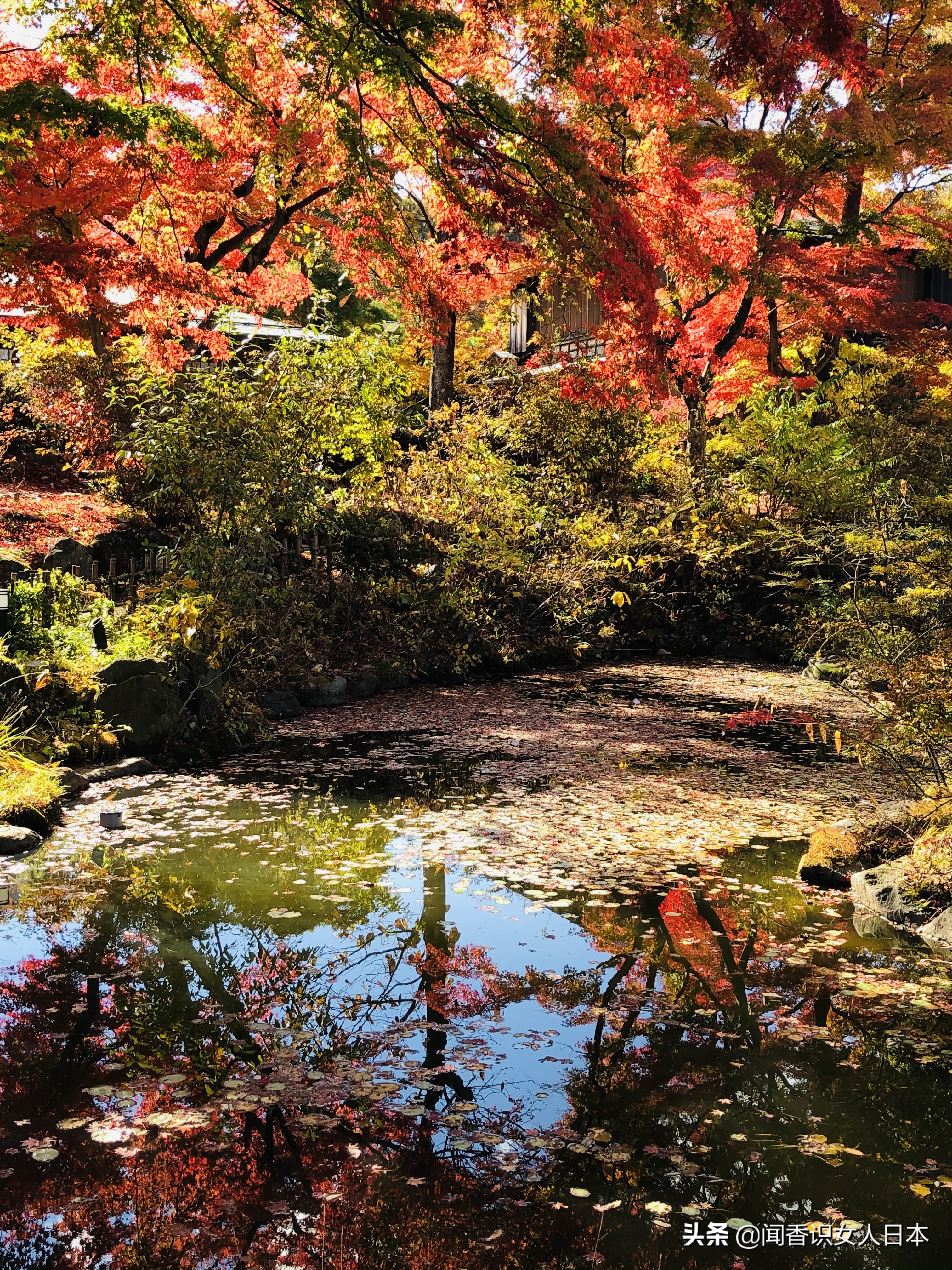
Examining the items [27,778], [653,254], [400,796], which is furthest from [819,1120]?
[653,254]

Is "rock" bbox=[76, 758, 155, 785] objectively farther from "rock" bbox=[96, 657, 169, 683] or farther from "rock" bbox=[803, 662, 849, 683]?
"rock" bbox=[803, 662, 849, 683]

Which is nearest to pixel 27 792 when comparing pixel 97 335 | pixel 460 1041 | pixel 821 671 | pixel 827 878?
pixel 460 1041

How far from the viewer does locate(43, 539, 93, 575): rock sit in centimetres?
1011

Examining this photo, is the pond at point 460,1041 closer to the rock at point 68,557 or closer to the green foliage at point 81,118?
the rock at point 68,557

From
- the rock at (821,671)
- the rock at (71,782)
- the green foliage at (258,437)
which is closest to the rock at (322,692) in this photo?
the green foliage at (258,437)

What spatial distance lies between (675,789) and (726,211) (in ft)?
37.2

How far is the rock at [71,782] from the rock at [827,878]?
15.3ft

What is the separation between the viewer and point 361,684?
34.8 ft

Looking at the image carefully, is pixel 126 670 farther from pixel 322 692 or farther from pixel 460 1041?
pixel 460 1041

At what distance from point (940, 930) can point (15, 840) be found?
4830 mm

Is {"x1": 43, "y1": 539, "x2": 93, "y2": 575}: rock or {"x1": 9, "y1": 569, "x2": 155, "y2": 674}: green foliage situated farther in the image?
{"x1": 43, "y1": 539, "x2": 93, "y2": 575}: rock

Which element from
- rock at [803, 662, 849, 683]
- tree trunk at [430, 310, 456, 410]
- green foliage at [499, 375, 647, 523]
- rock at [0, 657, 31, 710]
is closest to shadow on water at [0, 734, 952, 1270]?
rock at [0, 657, 31, 710]

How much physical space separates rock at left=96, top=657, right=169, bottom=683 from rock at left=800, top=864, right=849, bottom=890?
5038mm

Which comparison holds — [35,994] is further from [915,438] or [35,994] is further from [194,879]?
[915,438]
